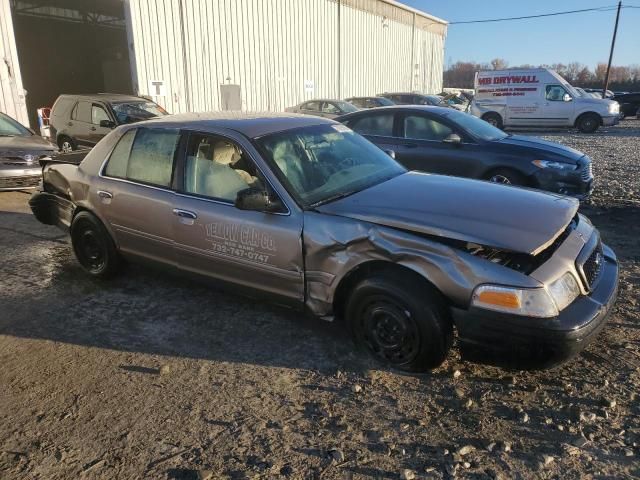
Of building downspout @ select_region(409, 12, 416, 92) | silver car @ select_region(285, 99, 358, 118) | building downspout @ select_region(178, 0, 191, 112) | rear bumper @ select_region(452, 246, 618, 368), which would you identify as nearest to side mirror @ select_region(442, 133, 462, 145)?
rear bumper @ select_region(452, 246, 618, 368)

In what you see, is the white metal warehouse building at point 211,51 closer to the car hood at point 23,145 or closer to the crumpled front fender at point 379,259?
the car hood at point 23,145

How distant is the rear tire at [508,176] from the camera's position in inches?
255

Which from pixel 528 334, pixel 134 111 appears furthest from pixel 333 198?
pixel 134 111

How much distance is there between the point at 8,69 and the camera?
1228 cm

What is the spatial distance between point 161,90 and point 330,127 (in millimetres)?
12896

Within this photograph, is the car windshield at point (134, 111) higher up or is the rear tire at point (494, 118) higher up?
the car windshield at point (134, 111)

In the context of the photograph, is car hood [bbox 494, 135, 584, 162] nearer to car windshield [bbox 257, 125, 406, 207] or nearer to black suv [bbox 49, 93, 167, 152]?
car windshield [bbox 257, 125, 406, 207]

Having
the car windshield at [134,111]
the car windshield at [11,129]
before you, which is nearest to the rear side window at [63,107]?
the car windshield at [134,111]

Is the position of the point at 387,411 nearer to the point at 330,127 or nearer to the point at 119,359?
the point at 119,359

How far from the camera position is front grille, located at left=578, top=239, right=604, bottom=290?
114 inches

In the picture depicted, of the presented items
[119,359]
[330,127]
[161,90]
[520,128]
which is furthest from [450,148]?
[520,128]

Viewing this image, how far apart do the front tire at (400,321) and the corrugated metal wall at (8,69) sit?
1273 cm

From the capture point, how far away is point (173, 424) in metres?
2.71

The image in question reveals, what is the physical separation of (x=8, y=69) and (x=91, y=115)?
114 inches
